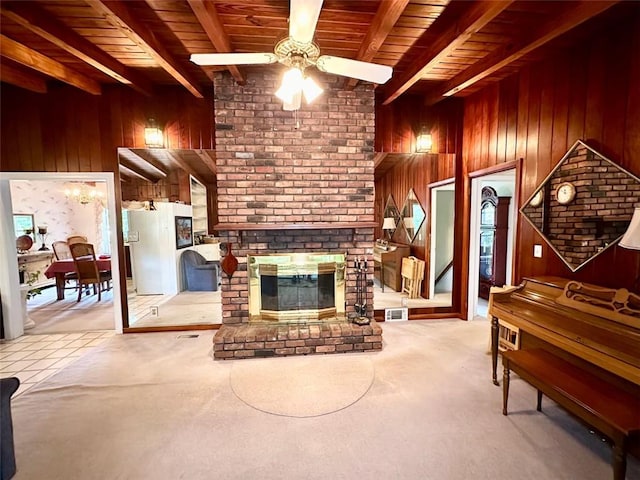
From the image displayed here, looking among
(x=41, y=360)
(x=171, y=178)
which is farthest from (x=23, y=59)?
(x=171, y=178)

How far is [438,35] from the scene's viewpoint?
2420 mm

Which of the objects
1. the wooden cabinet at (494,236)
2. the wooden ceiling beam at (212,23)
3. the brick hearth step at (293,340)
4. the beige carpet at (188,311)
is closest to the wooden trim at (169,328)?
the beige carpet at (188,311)

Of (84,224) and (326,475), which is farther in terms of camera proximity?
(84,224)

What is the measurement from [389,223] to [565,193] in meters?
3.79

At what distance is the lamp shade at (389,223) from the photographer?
6084 millimetres

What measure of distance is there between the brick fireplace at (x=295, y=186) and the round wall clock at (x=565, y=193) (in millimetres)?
1715

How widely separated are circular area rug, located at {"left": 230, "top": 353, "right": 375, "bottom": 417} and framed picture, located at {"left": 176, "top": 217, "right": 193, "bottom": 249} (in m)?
3.73

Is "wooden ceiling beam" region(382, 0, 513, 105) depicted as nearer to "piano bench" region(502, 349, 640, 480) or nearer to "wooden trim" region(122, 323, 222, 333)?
"piano bench" region(502, 349, 640, 480)

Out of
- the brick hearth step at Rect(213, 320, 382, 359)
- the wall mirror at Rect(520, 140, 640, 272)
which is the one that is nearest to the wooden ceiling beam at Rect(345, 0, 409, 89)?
the wall mirror at Rect(520, 140, 640, 272)

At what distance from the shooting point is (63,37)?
86.4 inches

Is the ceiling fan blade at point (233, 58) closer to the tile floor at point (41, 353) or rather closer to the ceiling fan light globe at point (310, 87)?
the ceiling fan light globe at point (310, 87)

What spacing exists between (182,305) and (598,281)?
5.11 metres

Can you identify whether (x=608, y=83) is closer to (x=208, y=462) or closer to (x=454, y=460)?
(x=454, y=460)

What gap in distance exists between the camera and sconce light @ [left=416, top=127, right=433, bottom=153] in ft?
12.2
